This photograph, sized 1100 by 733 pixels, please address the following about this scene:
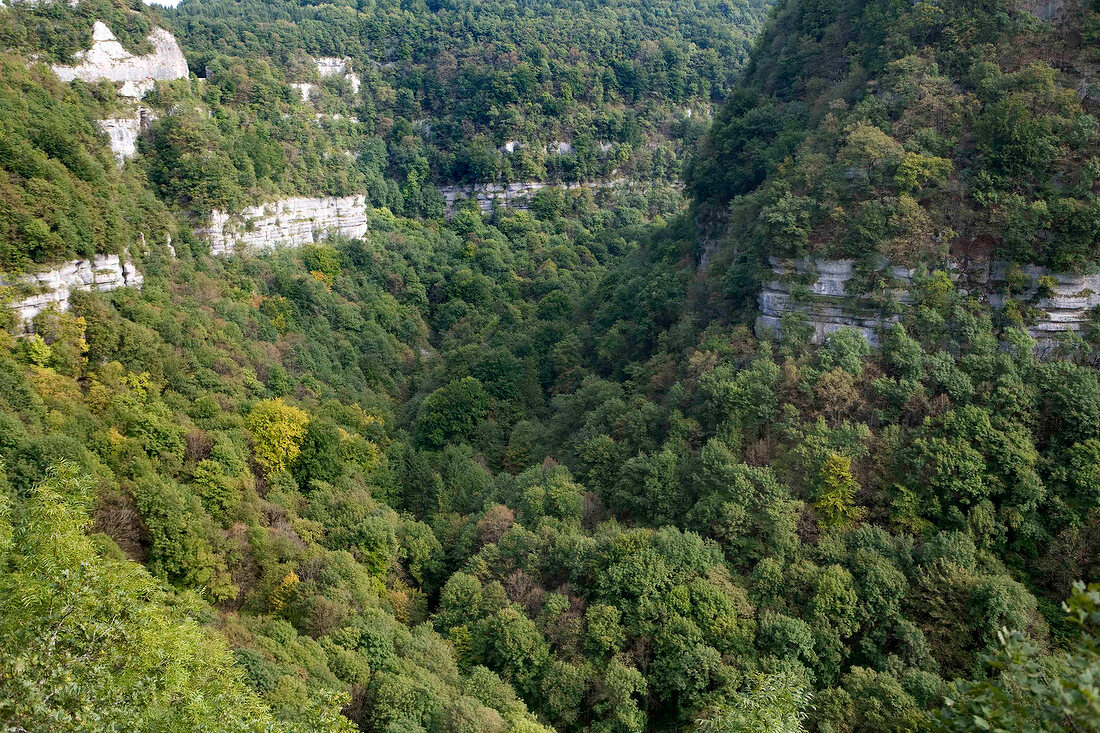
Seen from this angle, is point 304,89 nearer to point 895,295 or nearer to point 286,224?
point 286,224

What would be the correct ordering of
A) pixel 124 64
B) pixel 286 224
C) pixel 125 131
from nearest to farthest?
1. pixel 125 131
2. pixel 124 64
3. pixel 286 224

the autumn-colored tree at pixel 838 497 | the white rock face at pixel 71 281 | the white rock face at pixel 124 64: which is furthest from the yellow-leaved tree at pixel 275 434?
the autumn-colored tree at pixel 838 497

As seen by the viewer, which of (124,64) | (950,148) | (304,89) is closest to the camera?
(950,148)

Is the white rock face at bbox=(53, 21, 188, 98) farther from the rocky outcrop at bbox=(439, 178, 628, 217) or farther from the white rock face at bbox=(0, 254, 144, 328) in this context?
the rocky outcrop at bbox=(439, 178, 628, 217)

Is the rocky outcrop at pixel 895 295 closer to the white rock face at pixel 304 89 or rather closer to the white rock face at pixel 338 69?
the white rock face at pixel 304 89

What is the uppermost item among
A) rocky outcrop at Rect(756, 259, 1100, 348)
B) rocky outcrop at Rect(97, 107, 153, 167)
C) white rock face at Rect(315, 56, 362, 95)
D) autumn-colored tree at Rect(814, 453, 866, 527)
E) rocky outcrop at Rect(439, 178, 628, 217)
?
white rock face at Rect(315, 56, 362, 95)

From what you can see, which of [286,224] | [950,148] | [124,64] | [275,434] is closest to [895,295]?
[950,148]

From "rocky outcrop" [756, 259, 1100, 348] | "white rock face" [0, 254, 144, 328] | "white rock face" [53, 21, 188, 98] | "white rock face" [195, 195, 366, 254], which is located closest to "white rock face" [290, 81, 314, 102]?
"white rock face" [195, 195, 366, 254]
